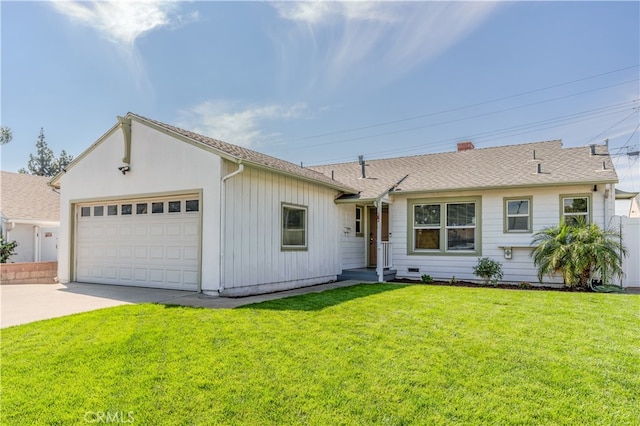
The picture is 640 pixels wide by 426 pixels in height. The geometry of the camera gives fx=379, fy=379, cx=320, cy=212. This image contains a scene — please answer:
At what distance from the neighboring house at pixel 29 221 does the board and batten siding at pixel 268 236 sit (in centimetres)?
1157

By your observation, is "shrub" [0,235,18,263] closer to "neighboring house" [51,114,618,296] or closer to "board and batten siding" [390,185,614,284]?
"neighboring house" [51,114,618,296]

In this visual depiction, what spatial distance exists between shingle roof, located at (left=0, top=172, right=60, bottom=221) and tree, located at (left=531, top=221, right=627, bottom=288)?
694 inches

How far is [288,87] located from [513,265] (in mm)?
10564

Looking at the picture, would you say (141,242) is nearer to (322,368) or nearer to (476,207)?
(322,368)

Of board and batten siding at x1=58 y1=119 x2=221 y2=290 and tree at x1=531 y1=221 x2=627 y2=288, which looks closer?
board and batten siding at x1=58 y1=119 x2=221 y2=290

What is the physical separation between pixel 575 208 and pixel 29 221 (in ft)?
63.3

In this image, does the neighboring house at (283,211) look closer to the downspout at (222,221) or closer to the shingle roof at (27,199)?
the downspout at (222,221)

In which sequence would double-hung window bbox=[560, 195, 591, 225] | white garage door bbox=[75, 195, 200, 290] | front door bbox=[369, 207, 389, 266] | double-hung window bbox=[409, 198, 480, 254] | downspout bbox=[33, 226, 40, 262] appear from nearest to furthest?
white garage door bbox=[75, 195, 200, 290], double-hung window bbox=[560, 195, 591, 225], double-hung window bbox=[409, 198, 480, 254], front door bbox=[369, 207, 389, 266], downspout bbox=[33, 226, 40, 262]

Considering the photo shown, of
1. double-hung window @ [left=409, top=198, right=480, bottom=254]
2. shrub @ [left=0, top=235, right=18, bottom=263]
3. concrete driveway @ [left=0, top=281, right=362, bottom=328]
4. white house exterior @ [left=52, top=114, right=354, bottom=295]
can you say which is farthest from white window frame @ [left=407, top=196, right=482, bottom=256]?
shrub @ [left=0, top=235, right=18, bottom=263]

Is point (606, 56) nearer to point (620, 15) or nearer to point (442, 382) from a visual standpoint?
point (620, 15)

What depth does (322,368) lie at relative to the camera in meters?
3.79

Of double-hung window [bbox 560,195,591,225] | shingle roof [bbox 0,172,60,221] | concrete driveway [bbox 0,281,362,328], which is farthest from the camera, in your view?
shingle roof [bbox 0,172,60,221]

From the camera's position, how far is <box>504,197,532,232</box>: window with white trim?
11.0 metres

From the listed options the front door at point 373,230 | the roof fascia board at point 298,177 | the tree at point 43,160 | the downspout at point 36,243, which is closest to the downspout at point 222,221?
the roof fascia board at point 298,177
